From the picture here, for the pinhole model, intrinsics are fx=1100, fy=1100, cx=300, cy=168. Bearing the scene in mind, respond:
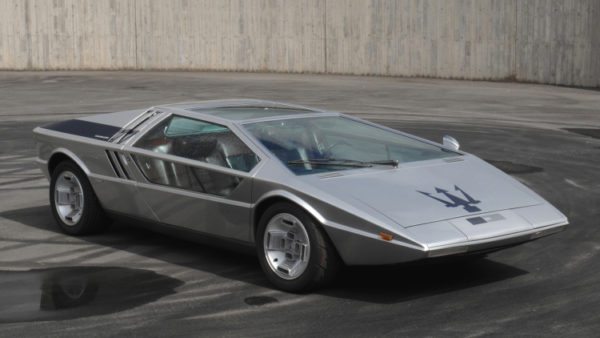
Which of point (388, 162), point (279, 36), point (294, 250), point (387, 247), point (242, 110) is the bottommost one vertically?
point (294, 250)

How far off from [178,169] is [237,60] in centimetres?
2105

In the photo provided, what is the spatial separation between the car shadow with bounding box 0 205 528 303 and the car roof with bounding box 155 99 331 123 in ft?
3.45

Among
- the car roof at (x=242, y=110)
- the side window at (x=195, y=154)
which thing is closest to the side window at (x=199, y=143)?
the side window at (x=195, y=154)

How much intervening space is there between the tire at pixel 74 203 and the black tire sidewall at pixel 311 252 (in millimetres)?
2016

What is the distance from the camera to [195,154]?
8.09m

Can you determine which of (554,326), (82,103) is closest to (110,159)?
(554,326)

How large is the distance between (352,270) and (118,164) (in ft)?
6.86

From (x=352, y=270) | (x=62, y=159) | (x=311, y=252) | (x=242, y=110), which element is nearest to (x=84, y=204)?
(x=62, y=159)

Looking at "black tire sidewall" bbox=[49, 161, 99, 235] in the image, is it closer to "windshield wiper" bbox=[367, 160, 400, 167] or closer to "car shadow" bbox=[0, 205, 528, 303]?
"car shadow" bbox=[0, 205, 528, 303]

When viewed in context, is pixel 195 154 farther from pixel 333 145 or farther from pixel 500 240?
pixel 500 240

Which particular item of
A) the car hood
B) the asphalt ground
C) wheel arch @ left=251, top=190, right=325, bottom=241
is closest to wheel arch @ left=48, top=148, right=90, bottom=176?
the asphalt ground

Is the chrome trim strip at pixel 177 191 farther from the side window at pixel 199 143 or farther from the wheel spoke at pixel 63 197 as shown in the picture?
the wheel spoke at pixel 63 197

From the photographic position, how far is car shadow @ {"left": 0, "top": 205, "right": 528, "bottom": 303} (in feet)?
24.0

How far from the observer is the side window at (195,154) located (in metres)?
7.78
